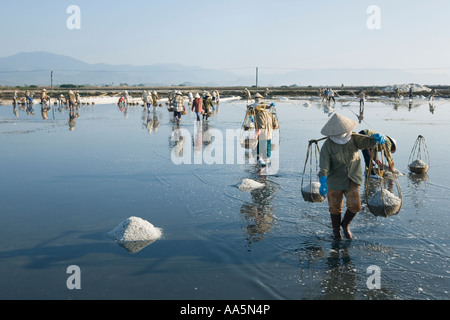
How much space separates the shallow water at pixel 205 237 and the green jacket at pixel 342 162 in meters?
0.92

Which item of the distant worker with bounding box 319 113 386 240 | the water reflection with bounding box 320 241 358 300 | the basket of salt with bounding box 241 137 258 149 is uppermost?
the distant worker with bounding box 319 113 386 240

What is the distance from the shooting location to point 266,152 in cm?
1069

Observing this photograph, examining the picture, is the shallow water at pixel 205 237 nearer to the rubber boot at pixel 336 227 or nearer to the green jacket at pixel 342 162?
the rubber boot at pixel 336 227

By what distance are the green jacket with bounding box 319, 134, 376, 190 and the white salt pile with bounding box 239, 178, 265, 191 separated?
3.21 metres

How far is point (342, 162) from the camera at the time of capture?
5.52m

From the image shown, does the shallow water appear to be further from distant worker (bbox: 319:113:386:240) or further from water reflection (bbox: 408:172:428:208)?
distant worker (bbox: 319:113:386:240)

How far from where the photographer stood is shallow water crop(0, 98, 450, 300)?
4.56 meters

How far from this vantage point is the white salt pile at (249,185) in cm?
871

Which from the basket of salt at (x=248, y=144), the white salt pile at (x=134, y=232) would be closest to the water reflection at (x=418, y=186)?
the white salt pile at (x=134, y=232)

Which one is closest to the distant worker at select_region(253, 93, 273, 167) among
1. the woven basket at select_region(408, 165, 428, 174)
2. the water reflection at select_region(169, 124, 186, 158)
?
the water reflection at select_region(169, 124, 186, 158)

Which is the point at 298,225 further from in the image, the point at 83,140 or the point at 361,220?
the point at 83,140

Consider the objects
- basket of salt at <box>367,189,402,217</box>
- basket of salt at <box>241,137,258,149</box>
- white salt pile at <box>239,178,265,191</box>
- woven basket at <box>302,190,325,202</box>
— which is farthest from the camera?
basket of salt at <box>241,137,258,149</box>
